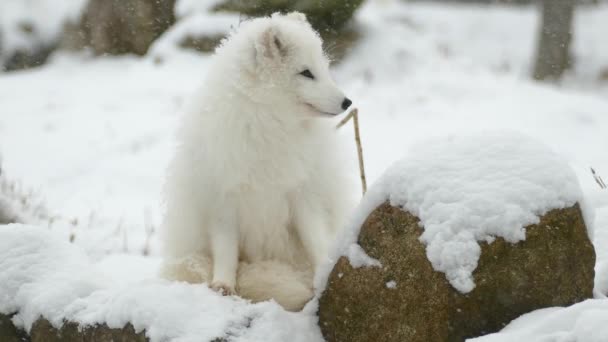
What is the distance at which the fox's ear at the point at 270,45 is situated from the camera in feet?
11.3

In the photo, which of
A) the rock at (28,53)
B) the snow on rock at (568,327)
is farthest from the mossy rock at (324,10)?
the snow on rock at (568,327)

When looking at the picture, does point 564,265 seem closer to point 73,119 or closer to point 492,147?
point 492,147

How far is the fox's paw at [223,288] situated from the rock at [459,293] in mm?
716

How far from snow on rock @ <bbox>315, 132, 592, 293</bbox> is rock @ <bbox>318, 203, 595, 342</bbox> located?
46 mm

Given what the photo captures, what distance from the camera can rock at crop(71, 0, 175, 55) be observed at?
12094 millimetres

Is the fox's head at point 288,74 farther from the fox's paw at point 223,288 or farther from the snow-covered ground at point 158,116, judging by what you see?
the snow-covered ground at point 158,116

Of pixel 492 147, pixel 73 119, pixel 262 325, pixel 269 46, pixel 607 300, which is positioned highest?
pixel 269 46

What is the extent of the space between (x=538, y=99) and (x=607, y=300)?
7819 mm

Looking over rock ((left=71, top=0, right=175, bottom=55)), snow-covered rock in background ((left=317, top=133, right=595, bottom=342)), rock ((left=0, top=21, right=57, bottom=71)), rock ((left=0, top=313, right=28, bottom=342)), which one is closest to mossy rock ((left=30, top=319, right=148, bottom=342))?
rock ((left=0, top=313, right=28, bottom=342))

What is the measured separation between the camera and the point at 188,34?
10797 millimetres

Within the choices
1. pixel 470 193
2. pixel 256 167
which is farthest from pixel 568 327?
pixel 256 167

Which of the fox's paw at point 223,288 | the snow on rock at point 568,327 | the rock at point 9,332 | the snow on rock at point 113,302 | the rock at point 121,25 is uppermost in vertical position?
the snow on rock at point 568,327

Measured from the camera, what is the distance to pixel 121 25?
1212 centimetres

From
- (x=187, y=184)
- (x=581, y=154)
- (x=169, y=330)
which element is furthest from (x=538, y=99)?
(x=169, y=330)
